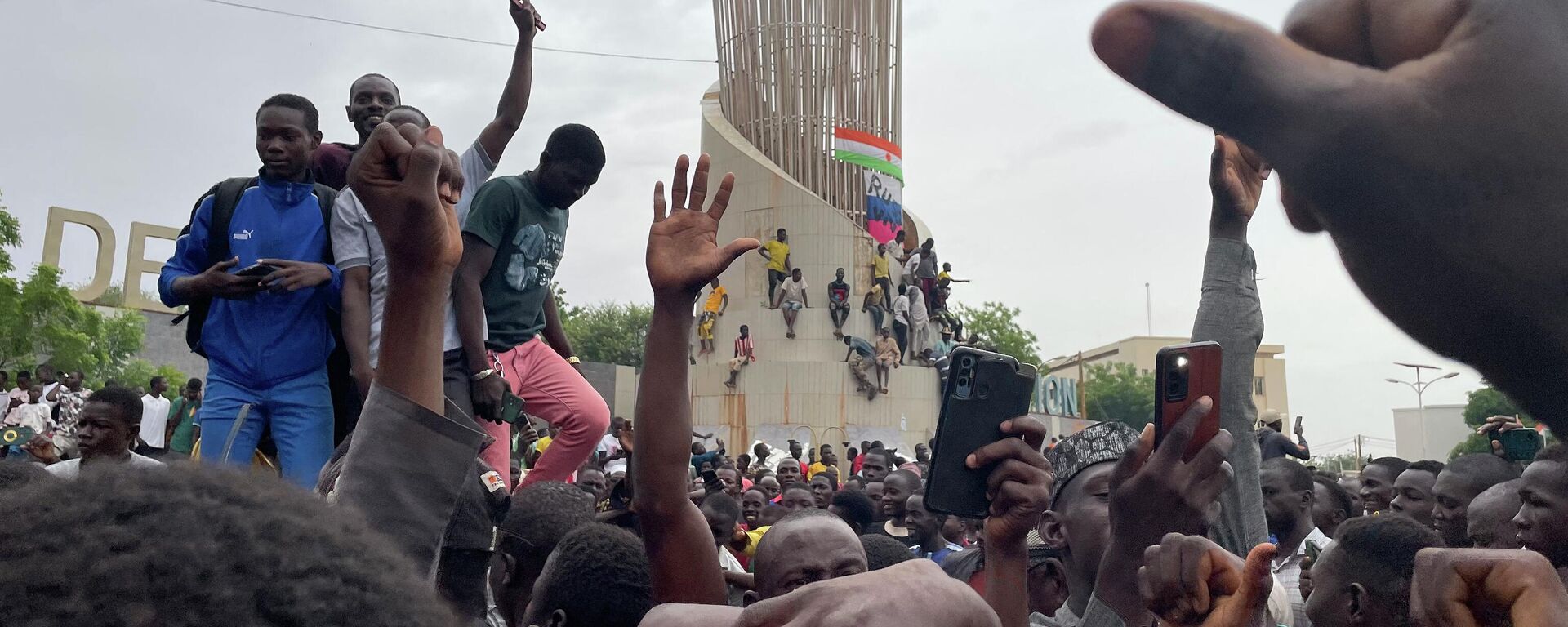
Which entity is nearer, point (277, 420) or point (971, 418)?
point (971, 418)

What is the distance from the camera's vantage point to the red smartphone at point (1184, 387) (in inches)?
86.0

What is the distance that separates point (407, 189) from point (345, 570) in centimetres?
104

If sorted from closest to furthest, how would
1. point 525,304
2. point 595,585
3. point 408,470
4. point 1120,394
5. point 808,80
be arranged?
point 408,470 < point 595,585 < point 525,304 < point 808,80 < point 1120,394

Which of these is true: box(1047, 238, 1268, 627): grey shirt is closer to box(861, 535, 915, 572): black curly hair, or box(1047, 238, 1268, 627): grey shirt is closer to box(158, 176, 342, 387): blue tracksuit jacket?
box(861, 535, 915, 572): black curly hair

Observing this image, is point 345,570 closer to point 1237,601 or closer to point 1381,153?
point 1381,153

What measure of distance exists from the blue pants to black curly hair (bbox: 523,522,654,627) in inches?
42.8

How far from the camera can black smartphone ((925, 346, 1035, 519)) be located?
2322mm

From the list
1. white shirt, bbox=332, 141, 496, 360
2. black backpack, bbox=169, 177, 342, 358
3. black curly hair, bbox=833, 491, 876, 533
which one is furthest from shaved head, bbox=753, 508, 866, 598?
black curly hair, bbox=833, 491, 876, 533

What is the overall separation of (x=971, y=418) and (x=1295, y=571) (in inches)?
110

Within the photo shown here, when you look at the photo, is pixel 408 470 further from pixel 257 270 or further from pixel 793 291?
pixel 793 291

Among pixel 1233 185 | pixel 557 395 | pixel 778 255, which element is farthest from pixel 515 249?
pixel 778 255

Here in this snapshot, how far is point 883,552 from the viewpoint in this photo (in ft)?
13.1

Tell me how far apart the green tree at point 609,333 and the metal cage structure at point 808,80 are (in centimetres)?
2618

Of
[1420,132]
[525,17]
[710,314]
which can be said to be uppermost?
[710,314]
